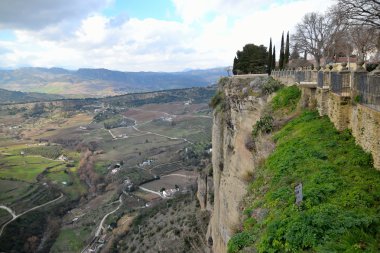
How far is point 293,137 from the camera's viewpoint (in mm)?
13953

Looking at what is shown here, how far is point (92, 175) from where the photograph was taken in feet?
276

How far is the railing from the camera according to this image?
385 inches

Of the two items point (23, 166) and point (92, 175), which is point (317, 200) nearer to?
point (92, 175)

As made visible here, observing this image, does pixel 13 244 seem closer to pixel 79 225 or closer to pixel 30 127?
pixel 79 225

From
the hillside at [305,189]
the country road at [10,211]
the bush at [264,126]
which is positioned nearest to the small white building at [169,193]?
the country road at [10,211]

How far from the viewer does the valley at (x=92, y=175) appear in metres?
55.8

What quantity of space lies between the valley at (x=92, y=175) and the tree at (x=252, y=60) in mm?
18910

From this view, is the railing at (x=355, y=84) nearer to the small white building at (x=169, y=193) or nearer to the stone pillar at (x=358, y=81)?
the stone pillar at (x=358, y=81)

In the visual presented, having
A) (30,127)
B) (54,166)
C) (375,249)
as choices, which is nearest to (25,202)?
(54,166)

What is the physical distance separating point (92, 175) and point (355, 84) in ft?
263

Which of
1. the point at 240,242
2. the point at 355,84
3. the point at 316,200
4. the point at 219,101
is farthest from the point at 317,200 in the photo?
the point at 219,101

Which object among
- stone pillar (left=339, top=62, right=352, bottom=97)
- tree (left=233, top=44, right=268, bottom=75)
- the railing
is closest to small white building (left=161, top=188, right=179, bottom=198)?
tree (left=233, top=44, right=268, bottom=75)

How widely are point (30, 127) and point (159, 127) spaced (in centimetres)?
6234

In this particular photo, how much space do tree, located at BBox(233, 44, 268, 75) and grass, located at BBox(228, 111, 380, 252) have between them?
1143 inches
